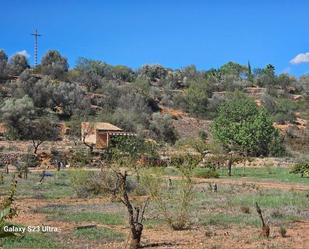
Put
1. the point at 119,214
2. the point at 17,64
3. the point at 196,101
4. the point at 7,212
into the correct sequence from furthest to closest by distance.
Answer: the point at 17,64
the point at 196,101
the point at 119,214
the point at 7,212

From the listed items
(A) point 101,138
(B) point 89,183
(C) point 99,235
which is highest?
(A) point 101,138

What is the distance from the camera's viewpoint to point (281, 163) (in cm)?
5553

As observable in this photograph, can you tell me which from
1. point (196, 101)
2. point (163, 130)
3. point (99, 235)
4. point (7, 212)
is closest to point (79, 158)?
point (163, 130)

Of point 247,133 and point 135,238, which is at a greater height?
point 247,133

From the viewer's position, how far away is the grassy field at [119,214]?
15484 mm

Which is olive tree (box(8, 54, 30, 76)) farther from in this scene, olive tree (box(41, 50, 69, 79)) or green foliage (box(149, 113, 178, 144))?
green foliage (box(149, 113, 178, 144))

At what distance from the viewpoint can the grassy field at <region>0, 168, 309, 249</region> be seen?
1548cm

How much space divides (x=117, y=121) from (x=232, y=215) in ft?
164

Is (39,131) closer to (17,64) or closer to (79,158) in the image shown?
(79,158)

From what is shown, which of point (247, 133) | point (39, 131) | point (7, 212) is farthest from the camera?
point (247, 133)

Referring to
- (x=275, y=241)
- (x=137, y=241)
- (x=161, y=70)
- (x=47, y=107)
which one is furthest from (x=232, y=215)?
(x=161, y=70)

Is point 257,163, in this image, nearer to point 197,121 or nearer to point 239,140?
point 239,140

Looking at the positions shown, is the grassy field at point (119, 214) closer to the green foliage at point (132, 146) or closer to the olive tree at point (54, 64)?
the green foliage at point (132, 146)

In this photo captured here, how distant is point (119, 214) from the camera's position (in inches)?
805
